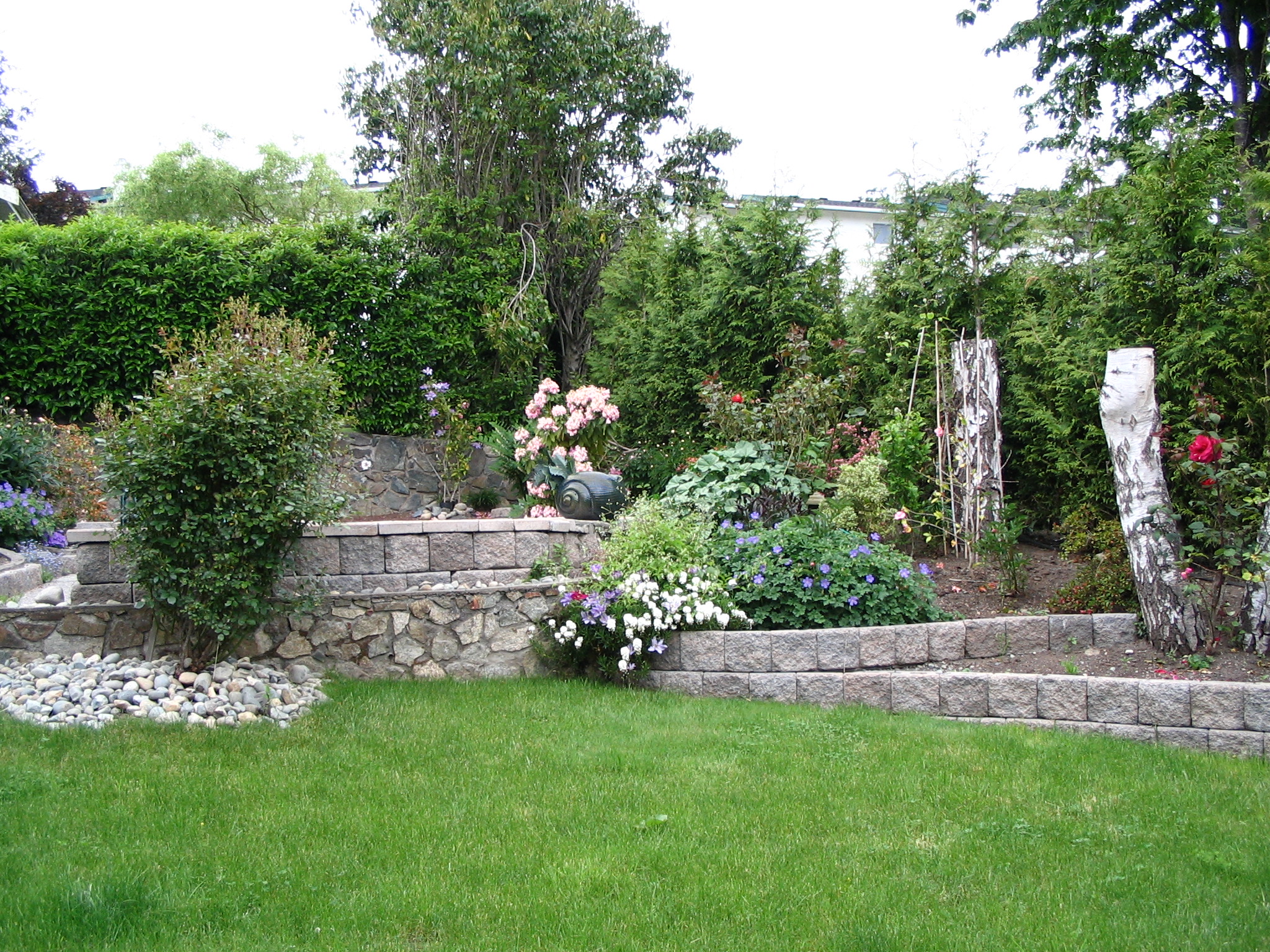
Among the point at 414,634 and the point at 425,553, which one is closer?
the point at 414,634

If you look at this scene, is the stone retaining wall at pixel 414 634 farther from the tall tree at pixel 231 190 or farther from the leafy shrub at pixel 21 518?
the tall tree at pixel 231 190

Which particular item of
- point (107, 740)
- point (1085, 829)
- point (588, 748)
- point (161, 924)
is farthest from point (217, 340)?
point (1085, 829)

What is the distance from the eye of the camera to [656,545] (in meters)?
6.50

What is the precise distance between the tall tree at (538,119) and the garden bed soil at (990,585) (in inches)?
285

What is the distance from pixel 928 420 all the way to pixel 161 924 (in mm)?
6916

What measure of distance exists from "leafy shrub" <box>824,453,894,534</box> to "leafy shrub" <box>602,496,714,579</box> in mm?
1112

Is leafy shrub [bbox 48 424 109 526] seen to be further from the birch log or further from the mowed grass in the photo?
the birch log

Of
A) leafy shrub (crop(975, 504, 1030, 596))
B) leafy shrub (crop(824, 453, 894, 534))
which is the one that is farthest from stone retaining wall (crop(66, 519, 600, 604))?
leafy shrub (crop(975, 504, 1030, 596))

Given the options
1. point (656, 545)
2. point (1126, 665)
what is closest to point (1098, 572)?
point (1126, 665)

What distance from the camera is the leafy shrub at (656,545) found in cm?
630

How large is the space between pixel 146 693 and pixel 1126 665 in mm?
5279

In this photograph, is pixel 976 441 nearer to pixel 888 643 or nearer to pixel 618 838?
pixel 888 643

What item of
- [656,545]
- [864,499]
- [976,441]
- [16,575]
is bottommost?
[16,575]

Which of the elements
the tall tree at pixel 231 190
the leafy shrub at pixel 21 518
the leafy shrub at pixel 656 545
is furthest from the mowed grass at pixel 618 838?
the tall tree at pixel 231 190
